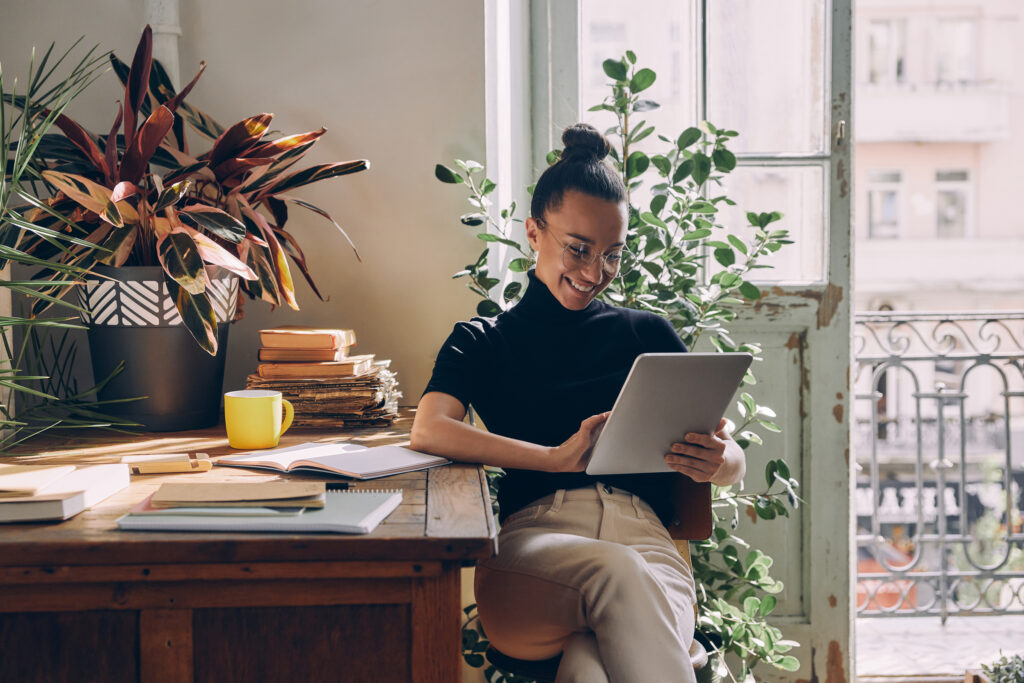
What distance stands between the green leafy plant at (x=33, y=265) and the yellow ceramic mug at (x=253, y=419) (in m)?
0.22

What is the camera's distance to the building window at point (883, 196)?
1257 cm

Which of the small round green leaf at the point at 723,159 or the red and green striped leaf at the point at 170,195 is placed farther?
the small round green leaf at the point at 723,159

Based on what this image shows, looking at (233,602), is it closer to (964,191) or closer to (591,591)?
(591,591)

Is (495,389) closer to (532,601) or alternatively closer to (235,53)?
(532,601)

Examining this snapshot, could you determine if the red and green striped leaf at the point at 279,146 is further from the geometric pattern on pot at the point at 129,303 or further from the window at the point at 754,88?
the window at the point at 754,88

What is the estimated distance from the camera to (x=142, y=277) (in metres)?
1.50

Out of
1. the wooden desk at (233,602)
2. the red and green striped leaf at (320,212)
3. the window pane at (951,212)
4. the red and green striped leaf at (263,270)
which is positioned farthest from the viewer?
the window pane at (951,212)

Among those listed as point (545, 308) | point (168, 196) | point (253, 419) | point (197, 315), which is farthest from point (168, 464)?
point (545, 308)

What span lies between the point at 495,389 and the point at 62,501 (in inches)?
29.4

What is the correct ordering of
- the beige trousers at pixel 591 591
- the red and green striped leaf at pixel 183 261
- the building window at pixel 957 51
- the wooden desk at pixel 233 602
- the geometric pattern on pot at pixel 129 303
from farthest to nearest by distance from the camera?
1. the building window at pixel 957 51
2. the geometric pattern on pot at pixel 129 303
3. the red and green striped leaf at pixel 183 261
4. the beige trousers at pixel 591 591
5. the wooden desk at pixel 233 602

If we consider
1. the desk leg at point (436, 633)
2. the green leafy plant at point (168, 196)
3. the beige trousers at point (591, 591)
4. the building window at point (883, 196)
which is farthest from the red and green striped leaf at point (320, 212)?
the building window at point (883, 196)

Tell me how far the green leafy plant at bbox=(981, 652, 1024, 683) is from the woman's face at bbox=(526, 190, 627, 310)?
1.54 metres

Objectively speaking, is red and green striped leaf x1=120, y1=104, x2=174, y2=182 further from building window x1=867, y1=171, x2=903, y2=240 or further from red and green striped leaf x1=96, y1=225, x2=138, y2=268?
building window x1=867, y1=171, x2=903, y2=240

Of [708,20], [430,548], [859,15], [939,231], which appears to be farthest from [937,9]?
[430,548]
